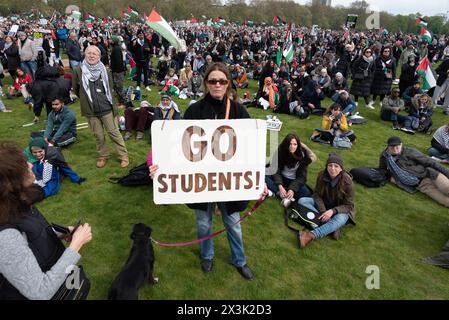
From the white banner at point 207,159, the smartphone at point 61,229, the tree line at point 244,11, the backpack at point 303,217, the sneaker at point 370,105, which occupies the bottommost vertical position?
the backpack at point 303,217

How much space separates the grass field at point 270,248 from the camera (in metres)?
3.53

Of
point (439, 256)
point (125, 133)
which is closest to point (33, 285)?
point (439, 256)

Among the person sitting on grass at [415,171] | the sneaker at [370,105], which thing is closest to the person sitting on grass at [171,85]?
the sneaker at [370,105]

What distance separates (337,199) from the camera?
462 cm

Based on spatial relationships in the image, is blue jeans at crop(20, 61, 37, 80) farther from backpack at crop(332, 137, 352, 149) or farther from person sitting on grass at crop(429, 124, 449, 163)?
person sitting on grass at crop(429, 124, 449, 163)

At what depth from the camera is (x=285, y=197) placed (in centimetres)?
507

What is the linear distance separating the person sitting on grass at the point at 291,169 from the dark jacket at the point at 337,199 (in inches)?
15.7

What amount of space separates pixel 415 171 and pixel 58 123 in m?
7.68

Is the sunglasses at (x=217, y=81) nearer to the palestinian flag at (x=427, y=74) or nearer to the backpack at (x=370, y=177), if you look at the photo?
the backpack at (x=370, y=177)

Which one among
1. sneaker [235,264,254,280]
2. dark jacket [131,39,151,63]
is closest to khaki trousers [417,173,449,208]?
sneaker [235,264,254,280]

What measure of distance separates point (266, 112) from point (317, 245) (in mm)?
7174

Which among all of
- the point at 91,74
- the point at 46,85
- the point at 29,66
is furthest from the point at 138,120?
the point at 29,66

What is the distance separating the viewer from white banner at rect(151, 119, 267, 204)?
2648 mm

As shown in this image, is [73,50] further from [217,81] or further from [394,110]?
[394,110]
